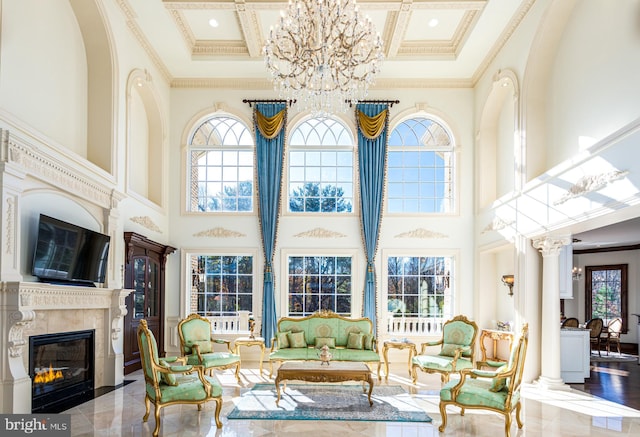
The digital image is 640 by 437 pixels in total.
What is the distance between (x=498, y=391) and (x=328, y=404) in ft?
7.07

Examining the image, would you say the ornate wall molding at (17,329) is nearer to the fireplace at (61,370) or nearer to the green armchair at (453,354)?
the fireplace at (61,370)

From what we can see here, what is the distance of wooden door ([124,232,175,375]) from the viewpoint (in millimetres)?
8828

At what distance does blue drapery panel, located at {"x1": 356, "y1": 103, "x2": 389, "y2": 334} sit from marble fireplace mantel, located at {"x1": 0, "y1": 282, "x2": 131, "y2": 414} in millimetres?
4624

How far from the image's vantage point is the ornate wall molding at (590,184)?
19.3 feet

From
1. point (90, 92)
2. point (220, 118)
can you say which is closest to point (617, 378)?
point (220, 118)

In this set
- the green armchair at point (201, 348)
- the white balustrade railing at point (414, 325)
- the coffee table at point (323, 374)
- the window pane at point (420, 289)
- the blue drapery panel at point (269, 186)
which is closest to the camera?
the coffee table at point (323, 374)

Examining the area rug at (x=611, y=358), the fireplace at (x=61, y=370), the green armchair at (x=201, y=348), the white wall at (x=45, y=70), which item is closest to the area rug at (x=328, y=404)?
the green armchair at (x=201, y=348)

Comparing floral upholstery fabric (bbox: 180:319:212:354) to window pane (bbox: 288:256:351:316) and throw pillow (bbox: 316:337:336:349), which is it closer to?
throw pillow (bbox: 316:337:336:349)

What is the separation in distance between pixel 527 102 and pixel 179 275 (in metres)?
7.09

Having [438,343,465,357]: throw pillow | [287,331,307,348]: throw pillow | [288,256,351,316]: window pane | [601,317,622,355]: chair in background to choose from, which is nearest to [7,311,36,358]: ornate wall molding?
[287,331,307,348]: throw pillow

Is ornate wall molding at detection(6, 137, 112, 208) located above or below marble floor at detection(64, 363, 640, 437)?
above

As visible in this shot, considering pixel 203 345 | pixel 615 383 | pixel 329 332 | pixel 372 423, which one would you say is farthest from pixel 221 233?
pixel 615 383

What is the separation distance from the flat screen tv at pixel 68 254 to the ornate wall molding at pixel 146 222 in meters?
1.54

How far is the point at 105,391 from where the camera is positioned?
7.58 meters
